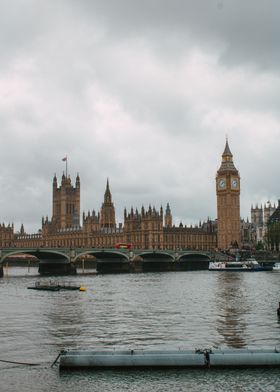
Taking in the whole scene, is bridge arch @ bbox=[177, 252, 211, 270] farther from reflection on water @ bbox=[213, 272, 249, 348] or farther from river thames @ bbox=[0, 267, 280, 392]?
reflection on water @ bbox=[213, 272, 249, 348]

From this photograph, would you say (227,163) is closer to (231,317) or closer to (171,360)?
(231,317)

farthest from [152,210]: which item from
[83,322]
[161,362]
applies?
[161,362]

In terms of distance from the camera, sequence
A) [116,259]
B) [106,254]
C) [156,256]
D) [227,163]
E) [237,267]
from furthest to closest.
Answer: [227,163]
[156,256]
[116,259]
[237,267]
[106,254]

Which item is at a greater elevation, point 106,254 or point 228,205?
point 228,205

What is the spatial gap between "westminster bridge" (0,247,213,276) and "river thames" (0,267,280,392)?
42553 millimetres

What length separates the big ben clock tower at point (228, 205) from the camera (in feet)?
620

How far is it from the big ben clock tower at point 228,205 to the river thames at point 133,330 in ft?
397

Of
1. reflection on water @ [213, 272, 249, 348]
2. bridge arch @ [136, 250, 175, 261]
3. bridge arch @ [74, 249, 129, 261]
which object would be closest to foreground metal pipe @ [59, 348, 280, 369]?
reflection on water @ [213, 272, 249, 348]

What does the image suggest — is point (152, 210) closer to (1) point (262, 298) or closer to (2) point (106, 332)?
(1) point (262, 298)

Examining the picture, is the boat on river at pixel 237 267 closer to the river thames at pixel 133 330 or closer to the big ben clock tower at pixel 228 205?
the big ben clock tower at pixel 228 205

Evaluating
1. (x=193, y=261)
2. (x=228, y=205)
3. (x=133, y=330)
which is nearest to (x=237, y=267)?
(x=193, y=261)

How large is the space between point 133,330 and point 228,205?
6095 inches

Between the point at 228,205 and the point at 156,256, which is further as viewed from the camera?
the point at 228,205

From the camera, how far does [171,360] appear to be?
2600cm
